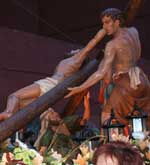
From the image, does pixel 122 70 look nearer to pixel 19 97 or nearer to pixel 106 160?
pixel 19 97

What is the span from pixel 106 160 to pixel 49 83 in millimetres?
2787

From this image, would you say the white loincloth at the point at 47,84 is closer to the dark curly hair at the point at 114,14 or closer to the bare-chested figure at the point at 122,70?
the bare-chested figure at the point at 122,70

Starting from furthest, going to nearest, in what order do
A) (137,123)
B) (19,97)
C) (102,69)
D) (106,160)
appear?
1. (19,97)
2. (102,69)
3. (137,123)
4. (106,160)

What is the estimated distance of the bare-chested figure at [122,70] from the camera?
4590 millimetres

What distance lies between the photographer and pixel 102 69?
4.54 meters

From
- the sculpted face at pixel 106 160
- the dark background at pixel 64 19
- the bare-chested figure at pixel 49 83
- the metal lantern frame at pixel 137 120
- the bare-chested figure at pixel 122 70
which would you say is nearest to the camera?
the sculpted face at pixel 106 160

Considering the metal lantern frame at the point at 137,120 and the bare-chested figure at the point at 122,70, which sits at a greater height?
the bare-chested figure at the point at 122,70

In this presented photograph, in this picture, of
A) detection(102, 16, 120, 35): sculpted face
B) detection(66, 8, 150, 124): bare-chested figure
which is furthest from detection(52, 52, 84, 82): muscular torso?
detection(102, 16, 120, 35): sculpted face

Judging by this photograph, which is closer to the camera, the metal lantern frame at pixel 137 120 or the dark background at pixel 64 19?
the metal lantern frame at pixel 137 120

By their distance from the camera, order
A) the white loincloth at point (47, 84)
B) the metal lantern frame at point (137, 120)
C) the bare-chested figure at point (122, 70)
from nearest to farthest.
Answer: the metal lantern frame at point (137, 120) → the bare-chested figure at point (122, 70) → the white loincloth at point (47, 84)

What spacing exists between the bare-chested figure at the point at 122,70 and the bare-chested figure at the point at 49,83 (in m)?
0.18

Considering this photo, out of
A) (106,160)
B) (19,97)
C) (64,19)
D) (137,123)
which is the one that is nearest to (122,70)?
(137,123)

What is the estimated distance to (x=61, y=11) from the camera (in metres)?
12.1

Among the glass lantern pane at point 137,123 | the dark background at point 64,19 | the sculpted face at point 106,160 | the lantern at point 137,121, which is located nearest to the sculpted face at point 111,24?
the lantern at point 137,121
